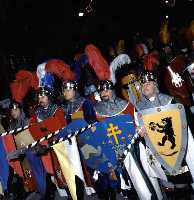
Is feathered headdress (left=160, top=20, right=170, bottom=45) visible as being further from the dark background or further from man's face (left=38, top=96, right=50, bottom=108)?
man's face (left=38, top=96, right=50, bottom=108)

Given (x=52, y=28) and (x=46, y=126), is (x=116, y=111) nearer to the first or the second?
(x=46, y=126)

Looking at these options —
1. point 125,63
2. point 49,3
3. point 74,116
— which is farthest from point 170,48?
point 49,3

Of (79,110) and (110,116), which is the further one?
(79,110)

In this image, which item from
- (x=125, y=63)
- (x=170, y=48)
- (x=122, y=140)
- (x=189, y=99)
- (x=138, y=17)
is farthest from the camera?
(x=138, y=17)

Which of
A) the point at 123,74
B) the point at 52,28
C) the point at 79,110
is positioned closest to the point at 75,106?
the point at 79,110

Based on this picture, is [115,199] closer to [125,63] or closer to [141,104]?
[141,104]

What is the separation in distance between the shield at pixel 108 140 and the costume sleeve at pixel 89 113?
282mm

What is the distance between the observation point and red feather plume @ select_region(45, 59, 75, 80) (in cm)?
645

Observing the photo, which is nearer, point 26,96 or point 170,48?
point 26,96

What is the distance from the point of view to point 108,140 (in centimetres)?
471

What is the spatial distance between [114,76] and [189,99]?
4.53 ft

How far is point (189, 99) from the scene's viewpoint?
6633mm

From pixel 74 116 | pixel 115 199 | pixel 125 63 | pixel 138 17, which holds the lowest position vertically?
pixel 115 199

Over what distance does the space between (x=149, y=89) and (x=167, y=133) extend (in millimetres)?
660
